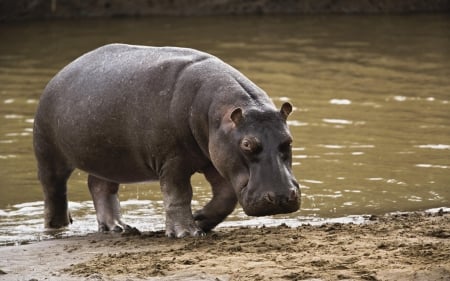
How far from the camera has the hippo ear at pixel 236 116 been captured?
6379mm

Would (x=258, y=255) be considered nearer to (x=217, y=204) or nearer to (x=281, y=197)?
(x=281, y=197)

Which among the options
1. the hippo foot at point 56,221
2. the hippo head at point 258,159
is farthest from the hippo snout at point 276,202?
the hippo foot at point 56,221

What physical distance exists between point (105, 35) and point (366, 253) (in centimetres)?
1345

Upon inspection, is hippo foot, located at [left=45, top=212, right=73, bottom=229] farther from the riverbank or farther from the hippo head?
the riverbank

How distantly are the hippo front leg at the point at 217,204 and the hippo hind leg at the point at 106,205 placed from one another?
2.34 ft

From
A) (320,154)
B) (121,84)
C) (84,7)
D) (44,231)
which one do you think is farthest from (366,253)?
(84,7)

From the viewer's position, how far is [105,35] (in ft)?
61.4

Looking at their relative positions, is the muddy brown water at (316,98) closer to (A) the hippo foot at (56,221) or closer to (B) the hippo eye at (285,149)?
(A) the hippo foot at (56,221)

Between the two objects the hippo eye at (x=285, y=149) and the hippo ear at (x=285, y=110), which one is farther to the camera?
the hippo ear at (x=285, y=110)

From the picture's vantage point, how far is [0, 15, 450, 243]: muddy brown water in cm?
866

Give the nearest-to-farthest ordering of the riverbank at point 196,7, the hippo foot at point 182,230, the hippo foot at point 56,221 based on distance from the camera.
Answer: the hippo foot at point 182,230 → the hippo foot at point 56,221 → the riverbank at point 196,7

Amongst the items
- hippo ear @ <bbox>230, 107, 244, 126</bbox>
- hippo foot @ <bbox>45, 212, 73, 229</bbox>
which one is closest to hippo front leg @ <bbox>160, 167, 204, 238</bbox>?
hippo ear @ <bbox>230, 107, 244, 126</bbox>

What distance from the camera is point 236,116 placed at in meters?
6.40

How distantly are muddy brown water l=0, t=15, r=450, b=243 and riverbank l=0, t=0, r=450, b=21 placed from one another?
63 cm
